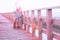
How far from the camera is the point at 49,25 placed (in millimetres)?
2340

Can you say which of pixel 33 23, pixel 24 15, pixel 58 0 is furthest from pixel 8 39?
pixel 58 0

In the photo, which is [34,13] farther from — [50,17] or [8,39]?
[50,17]

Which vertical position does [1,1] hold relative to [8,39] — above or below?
above

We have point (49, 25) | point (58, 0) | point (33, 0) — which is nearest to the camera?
point (49, 25)

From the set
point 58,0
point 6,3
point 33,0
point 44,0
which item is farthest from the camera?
point 6,3

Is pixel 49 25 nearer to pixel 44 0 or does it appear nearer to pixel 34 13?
pixel 34 13

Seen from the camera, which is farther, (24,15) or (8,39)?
(24,15)

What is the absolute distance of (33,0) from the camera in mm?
8758

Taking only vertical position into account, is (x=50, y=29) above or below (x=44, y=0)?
below

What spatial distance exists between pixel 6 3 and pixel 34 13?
29.3 feet

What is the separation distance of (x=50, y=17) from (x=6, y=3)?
10.6 metres

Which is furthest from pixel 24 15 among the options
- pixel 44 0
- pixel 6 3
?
pixel 6 3

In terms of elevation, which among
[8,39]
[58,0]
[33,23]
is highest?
[58,0]

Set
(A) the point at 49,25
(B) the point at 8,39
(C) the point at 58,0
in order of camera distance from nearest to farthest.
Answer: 1. (A) the point at 49,25
2. (B) the point at 8,39
3. (C) the point at 58,0
